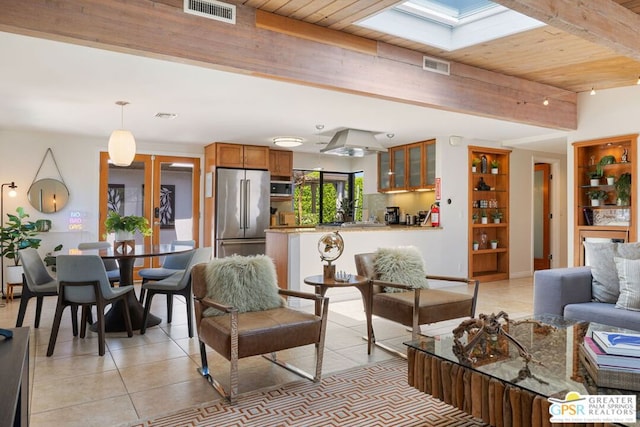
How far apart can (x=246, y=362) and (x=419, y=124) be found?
13.0 feet

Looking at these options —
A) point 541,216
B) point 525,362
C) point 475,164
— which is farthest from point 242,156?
point 525,362

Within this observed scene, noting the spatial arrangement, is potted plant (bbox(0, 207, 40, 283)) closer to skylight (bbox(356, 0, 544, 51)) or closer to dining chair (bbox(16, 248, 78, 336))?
dining chair (bbox(16, 248, 78, 336))

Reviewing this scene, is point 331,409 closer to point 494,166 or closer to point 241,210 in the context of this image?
point 241,210

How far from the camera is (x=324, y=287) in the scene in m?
3.38

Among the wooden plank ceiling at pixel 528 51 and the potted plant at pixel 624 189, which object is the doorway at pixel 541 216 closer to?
the potted plant at pixel 624 189

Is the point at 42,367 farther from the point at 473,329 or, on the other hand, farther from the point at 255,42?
the point at 473,329

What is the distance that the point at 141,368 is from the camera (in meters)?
3.19

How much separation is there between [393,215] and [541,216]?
2.88 metres

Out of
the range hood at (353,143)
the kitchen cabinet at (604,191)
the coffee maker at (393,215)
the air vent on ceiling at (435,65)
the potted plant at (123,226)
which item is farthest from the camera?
the coffee maker at (393,215)

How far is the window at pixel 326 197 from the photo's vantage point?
8.64 meters

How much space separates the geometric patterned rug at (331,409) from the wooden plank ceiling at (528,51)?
235 centimetres

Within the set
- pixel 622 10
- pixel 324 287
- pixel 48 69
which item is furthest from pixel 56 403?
pixel 622 10

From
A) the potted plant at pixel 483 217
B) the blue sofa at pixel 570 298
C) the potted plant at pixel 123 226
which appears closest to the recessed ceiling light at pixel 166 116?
the potted plant at pixel 123 226

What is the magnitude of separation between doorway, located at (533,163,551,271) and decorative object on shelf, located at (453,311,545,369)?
6.61 metres
